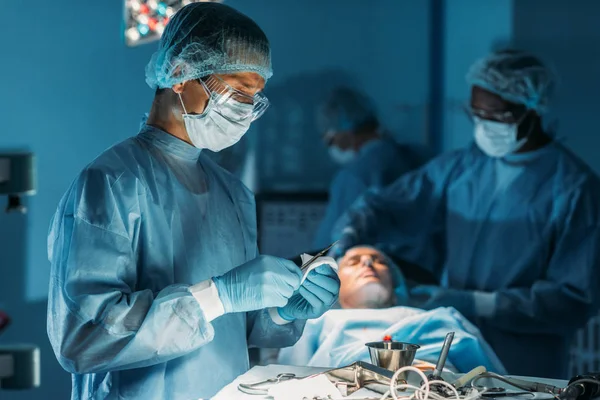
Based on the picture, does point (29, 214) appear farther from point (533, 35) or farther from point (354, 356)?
point (533, 35)

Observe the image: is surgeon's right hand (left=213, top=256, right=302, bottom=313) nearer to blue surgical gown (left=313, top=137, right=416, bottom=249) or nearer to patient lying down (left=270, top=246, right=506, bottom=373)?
patient lying down (left=270, top=246, right=506, bottom=373)

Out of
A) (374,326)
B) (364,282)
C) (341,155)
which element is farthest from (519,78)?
(341,155)

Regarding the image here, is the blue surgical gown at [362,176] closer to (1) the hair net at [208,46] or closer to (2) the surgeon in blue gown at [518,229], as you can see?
(2) the surgeon in blue gown at [518,229]

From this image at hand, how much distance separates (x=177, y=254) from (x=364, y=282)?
150 centimetres

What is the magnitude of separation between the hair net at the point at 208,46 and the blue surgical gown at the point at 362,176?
9.45ft

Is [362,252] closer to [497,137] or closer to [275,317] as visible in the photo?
[497,137]

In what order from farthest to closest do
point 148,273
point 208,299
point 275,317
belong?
point 275,317 < point 148,273 < point 208,299

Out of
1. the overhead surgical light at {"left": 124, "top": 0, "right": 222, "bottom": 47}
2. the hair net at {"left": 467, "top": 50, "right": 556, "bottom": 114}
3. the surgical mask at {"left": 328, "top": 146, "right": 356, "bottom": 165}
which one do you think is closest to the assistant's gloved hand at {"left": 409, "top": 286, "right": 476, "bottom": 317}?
the hair net at {"left": 467, "top": 50, "right": 556, "bottom": 114}

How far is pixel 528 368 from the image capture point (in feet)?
12.7

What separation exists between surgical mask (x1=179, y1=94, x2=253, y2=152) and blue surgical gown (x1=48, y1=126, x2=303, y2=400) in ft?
0.20

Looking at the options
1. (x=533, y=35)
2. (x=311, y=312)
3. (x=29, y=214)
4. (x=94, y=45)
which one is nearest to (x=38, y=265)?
(x=29, y=214)

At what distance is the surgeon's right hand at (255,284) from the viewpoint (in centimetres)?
189

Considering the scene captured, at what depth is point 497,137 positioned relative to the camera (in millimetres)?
3898

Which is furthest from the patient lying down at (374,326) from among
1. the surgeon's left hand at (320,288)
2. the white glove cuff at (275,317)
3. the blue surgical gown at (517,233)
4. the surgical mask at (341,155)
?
the surgical mask at (341,155)
